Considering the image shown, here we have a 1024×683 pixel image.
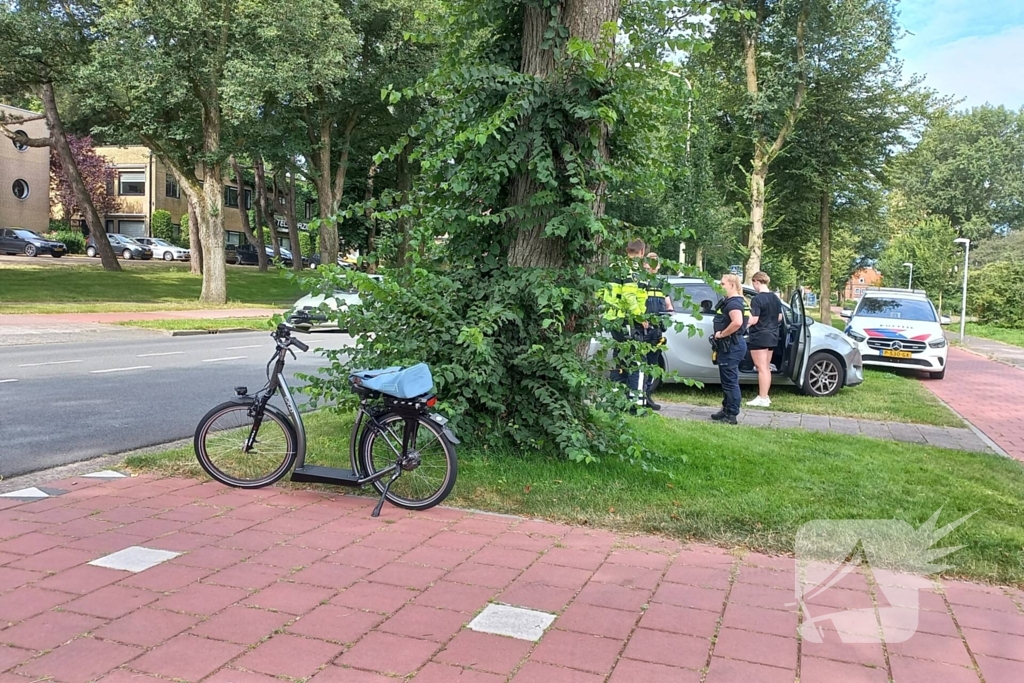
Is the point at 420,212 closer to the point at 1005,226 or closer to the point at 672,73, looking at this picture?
the point at 672,73

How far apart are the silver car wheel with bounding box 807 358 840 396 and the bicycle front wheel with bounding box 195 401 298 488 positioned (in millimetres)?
7960

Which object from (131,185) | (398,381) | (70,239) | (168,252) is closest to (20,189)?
(70,239)

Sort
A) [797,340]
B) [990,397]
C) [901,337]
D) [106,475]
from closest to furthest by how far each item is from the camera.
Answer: [106,475] → [797,340] → [990,397] → [901,337]

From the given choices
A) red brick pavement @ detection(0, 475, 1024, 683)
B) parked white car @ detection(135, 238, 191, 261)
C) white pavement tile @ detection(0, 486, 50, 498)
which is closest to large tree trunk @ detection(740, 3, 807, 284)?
red brick pavement @ detection(0, 475, 1024, 683)

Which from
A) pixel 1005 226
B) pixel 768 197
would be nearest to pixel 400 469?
pixel 768 197

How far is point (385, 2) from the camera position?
2566cm

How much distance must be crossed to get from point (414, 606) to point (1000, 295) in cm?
4648

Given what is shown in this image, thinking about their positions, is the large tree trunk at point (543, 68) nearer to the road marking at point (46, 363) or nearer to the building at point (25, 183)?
the road marking at point (46, 363)

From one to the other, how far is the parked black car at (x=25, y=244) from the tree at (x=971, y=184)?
6147 centimetres

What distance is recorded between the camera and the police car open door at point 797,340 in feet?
31.7

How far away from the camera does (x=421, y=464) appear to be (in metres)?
5.00

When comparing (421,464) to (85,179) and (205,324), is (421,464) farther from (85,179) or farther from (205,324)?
(85,179)

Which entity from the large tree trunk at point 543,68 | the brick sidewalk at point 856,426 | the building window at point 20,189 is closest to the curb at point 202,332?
the brick sidewalk at point 856,426

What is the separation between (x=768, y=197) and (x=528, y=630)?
24.3 metres
